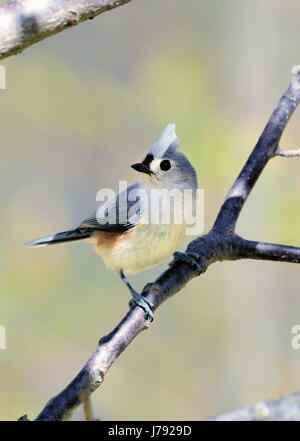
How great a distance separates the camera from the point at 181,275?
6.19 ft

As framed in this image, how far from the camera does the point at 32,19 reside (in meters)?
1.19

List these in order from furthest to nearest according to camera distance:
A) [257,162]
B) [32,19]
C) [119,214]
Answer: [119,214], [257,162], [32,19]

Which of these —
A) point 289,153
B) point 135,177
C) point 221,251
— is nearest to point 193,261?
point 221,251

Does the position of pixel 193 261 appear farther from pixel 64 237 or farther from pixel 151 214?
pixel 64 237

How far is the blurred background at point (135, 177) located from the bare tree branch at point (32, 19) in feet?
8.49

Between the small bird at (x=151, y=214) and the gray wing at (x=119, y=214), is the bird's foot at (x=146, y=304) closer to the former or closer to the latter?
the small bird at (x=151, y=214)

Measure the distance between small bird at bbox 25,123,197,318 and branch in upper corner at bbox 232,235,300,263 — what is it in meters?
0.33

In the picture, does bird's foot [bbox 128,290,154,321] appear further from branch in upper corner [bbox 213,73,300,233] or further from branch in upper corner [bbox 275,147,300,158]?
branch in upper corner [bbox 275,147,300,158]

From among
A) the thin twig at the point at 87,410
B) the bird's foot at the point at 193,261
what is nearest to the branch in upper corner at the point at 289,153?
the bird's foot at the point at 193,261

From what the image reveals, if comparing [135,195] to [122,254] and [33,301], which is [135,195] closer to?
[122,254]

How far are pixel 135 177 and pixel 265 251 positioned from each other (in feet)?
7.41

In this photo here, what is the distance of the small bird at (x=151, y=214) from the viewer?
2.15 metres
